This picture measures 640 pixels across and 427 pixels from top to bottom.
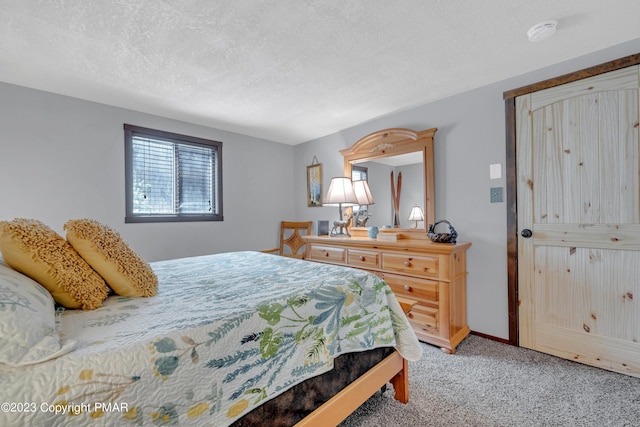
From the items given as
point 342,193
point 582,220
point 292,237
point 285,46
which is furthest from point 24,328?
point 292,237

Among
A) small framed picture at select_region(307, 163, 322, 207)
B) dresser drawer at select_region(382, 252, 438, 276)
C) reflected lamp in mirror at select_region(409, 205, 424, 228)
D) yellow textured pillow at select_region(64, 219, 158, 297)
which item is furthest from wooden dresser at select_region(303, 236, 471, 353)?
yellow textured pillow at select_region(64, 219, 158, 297)

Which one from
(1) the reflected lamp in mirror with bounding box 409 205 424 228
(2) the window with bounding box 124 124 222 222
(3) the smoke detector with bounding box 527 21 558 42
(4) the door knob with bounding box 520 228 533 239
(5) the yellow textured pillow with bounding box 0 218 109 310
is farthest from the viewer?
(2) the window with bounding box 124 124 222 222

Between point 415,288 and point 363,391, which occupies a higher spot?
point 415,288

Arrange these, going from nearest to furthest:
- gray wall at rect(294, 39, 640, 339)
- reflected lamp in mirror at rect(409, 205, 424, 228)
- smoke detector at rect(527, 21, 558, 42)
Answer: smoke detector at rect(527, 21, 558, 42), gray wall at rect(294, 39, 640, 339), reflected lamp in mirror at rect(409, 205, 424, 228)

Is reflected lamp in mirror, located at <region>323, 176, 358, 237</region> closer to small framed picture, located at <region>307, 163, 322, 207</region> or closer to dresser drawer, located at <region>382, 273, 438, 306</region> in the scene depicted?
small framed picture, located at <region>307, 163, 322, 207</region>

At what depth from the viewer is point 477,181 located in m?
2.49

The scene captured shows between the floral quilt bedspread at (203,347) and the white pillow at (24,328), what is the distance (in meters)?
0.03

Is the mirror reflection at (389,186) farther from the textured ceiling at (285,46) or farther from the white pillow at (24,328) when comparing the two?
the white pillow at (24,328)

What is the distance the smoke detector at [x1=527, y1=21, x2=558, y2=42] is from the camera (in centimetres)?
163

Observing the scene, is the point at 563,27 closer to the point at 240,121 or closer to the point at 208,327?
the point at 208,327

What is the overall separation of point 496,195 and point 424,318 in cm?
128

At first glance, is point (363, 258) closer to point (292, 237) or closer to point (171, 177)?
point (292, 237)

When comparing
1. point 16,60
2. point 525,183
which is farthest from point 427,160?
point 16,60

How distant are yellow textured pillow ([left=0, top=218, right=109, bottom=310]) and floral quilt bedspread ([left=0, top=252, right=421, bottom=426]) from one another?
0.09 metres
